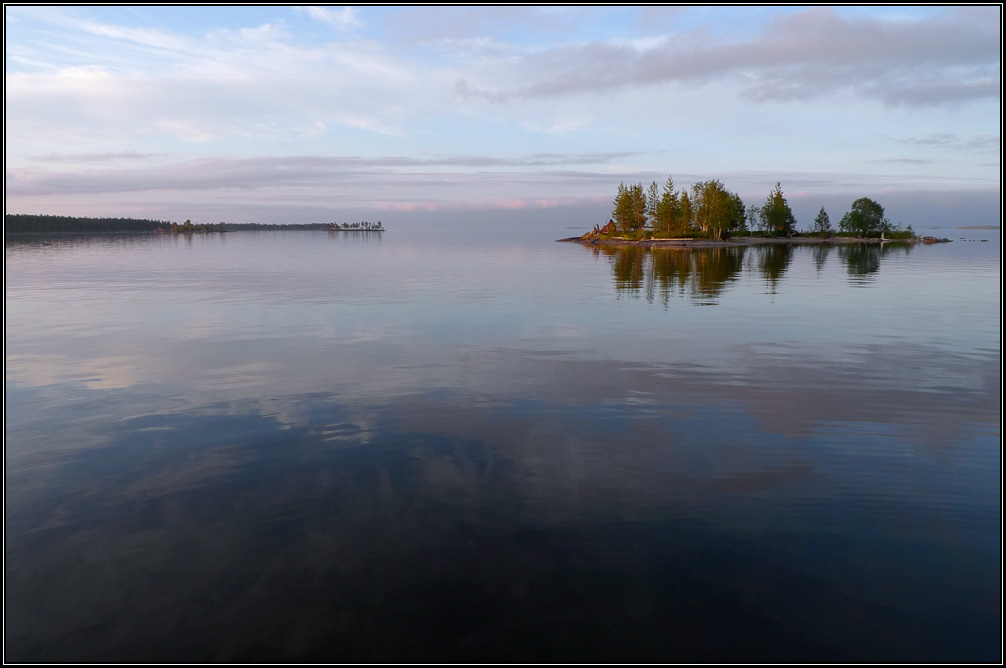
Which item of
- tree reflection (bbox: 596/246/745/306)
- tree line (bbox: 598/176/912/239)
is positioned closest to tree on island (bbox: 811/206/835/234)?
tree line (bbox: 598/176/912/239)

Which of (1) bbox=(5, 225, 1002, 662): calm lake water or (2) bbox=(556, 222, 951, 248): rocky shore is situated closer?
(1) bbox=(5, 225, 1002, 662): calm lake water

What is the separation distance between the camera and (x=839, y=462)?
12031mm

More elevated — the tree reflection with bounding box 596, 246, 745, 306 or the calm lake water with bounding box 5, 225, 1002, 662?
the tree reflection with bounding box 596, 246, 745, 306

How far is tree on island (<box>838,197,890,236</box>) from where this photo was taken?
603 ft

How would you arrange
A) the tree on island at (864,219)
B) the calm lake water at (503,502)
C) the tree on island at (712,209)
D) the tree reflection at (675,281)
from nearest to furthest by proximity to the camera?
1. the calm lake water at (503,502)
2. the tree reflection at (675,281)
3. the tree on island at (712,209)
4. the tree on island at (864,219)

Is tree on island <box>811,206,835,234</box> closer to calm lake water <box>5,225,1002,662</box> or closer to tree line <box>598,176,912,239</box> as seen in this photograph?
tree line <box>598,176,912,239</box>

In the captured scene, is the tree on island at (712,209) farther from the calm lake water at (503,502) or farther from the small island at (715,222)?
the calm lake water at (503,502)

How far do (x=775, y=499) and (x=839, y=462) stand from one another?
2692mm

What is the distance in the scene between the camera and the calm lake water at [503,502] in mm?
7379

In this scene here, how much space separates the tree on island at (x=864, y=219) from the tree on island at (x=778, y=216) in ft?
54.6

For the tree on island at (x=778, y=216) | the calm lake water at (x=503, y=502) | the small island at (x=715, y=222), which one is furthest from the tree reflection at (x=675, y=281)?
the tree on island at (x=778, y=216)

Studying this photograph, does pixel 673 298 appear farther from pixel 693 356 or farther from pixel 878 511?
pixel 878 511

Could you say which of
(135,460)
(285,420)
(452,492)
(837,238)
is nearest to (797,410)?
(452,492)

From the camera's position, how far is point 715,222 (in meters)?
158
